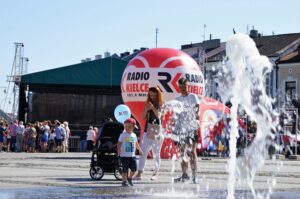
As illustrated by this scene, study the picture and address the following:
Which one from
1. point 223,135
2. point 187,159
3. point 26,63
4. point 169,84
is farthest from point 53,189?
point 26,63

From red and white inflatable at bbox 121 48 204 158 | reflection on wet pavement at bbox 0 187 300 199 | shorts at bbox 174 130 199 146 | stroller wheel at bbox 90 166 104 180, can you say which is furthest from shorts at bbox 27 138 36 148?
reflection on wet pavement at bbox 0 187 300 199

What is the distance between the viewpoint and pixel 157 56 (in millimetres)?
26688

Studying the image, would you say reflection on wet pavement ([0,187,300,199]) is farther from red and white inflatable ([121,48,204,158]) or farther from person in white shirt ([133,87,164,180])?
red and white inflatable ([121,48,204,158])

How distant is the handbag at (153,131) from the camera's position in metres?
13.9

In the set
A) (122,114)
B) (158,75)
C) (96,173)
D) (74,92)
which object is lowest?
(96,173)

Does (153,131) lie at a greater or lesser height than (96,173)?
greater

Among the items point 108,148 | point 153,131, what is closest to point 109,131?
point 108,148

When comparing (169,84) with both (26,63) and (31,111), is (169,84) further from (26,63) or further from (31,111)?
(26,63)

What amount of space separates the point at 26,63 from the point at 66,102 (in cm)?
1053

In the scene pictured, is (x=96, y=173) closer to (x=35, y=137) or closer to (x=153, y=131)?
(x=153, y=131)

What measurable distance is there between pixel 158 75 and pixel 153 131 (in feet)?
40.7

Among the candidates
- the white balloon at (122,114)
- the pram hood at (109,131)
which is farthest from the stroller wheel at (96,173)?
the white balloon at (122,114)

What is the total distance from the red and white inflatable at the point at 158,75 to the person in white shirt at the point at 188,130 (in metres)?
12.0

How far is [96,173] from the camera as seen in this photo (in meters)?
14.6
